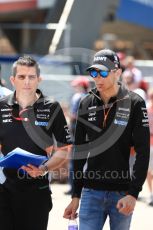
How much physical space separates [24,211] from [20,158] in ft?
1.63

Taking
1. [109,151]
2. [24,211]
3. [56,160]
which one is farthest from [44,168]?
[109,151]

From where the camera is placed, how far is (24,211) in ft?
17.0

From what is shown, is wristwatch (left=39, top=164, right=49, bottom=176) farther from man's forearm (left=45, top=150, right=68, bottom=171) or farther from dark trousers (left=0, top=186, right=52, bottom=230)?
dark trousers (left=0, top=186, right=52, bottom=230)

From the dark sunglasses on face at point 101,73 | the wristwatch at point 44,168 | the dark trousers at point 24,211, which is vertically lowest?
the dark trousers at point 24,211

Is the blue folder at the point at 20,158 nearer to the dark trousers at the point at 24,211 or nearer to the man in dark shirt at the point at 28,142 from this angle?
Answer: the man in dark shirt at the point at 28,142

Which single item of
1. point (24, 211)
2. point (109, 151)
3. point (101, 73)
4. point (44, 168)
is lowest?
point (24, 211)

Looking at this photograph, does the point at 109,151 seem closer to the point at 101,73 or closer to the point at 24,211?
the point at 101,73

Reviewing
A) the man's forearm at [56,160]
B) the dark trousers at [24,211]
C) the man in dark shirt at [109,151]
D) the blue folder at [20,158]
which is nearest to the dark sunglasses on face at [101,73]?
the man in dark shirt at [109,151]

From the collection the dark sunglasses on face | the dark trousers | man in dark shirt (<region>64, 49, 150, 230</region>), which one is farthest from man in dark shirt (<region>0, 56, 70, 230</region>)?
the dark sunglasses on face

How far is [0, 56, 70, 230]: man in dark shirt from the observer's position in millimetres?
5164

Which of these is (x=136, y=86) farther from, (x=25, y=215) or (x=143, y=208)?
(x=25, y=215)

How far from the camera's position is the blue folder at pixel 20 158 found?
16.1 feet

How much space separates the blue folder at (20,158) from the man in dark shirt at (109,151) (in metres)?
0.43

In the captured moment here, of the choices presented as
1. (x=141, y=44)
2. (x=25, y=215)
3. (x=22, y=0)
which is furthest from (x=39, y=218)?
(x=141, y=44)
